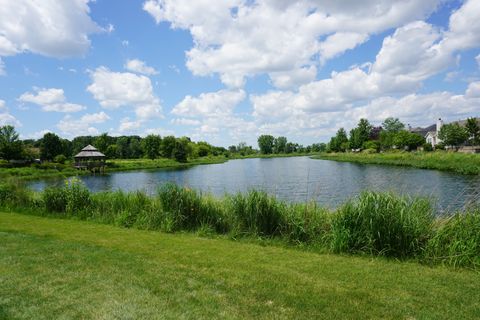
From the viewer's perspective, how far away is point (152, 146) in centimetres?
8950

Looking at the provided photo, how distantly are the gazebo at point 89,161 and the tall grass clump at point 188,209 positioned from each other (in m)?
57.0

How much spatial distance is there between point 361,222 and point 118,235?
19.6 ft

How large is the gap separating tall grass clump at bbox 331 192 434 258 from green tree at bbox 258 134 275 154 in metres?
147

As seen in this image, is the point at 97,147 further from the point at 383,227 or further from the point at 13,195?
the point at 383,227

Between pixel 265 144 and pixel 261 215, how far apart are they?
478 ft

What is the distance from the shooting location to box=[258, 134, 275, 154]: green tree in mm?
153500

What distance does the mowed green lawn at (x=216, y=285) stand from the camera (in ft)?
12.6

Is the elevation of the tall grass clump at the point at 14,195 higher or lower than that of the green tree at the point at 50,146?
lower

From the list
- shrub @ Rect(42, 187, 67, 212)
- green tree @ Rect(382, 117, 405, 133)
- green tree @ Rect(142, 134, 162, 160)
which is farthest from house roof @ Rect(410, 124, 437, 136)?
shrub @ Rect(42, 187, 67, 212)

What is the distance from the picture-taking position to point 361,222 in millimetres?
6922

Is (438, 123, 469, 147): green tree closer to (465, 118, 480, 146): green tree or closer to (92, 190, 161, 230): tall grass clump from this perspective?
(465, 118, 480, 146): green tree

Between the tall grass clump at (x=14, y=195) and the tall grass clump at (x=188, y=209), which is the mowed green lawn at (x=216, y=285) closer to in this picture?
the tall grass clump at (x=188, y=209)

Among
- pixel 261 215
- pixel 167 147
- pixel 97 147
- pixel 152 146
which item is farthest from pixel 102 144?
pixel 261 215

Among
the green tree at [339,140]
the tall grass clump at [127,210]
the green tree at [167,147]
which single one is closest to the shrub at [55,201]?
the tall grass clump at [127,210]
